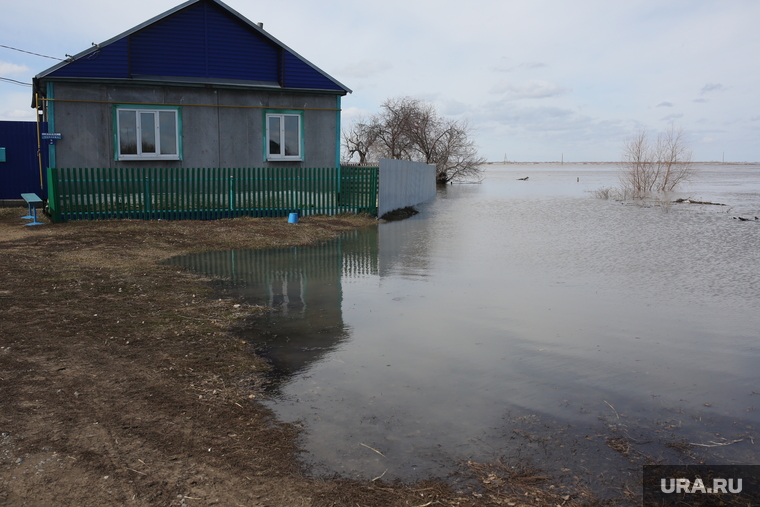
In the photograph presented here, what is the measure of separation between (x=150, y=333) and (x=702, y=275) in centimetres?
910

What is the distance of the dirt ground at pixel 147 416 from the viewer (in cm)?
355

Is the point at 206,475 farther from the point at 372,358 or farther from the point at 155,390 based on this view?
the point at 372,358

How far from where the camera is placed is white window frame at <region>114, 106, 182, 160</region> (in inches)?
715

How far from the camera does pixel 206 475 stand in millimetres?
3723

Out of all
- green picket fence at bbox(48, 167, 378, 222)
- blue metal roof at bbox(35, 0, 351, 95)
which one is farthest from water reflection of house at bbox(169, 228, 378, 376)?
blue metal roof at bbox(35, 0, 351, 95)

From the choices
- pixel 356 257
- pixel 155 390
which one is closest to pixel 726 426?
pixel 155 390

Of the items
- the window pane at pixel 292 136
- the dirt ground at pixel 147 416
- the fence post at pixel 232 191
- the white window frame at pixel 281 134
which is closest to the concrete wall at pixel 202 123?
the white window frame at pixel 281 134

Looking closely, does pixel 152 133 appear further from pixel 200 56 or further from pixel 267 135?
pixel 267 135

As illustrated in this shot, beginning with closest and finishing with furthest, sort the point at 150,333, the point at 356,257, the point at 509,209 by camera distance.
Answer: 1. the point at 150,333
2. the point at 356,257
3. the point at 509,209

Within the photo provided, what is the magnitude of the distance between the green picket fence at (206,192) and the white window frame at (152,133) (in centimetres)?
108

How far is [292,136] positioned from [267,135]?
2.79ft

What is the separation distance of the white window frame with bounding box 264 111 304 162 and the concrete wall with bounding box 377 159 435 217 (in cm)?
281

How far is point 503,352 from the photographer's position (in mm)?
6270

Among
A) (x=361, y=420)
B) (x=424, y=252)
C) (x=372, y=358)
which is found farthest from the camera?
(x=424, y=252)
